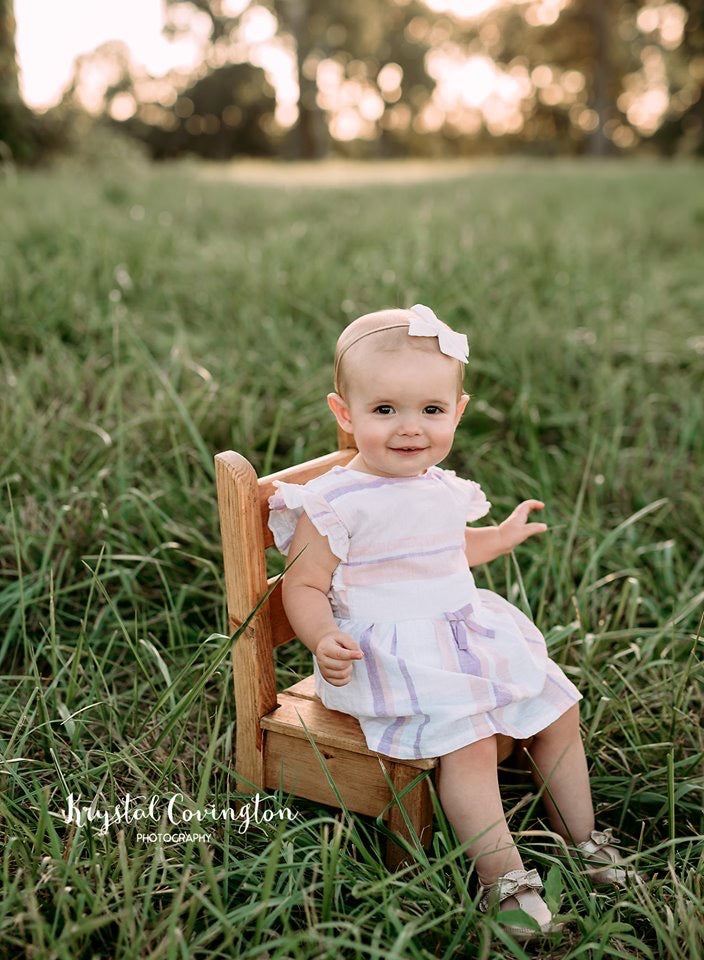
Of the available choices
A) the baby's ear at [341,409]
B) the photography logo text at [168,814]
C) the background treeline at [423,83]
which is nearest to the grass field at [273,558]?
the photography logo text at [168,814]

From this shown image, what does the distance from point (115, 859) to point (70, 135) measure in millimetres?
9889

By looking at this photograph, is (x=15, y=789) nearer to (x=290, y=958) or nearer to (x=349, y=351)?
(x=290, y=958)

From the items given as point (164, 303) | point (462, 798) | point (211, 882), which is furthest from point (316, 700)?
point (164, 303)

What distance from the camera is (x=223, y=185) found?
8742 millimetres

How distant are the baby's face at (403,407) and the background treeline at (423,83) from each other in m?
24.8

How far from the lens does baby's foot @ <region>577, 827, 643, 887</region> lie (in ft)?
5.81

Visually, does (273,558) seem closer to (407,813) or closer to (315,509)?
(315,509)

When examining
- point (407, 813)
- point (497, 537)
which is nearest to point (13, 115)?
point (497, 537)

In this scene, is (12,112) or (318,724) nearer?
(318,724)

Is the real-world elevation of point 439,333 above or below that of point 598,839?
above

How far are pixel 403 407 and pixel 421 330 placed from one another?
0.15 m

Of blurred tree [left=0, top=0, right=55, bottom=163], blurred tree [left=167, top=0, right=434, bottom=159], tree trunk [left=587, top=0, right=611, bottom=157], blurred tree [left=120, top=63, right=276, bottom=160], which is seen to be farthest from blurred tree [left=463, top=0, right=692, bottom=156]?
blurred tree [left=0, top=0, right=55, bottom=163]

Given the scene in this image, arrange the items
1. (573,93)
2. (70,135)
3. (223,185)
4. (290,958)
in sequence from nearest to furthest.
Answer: (290,958)
(223,185)
(70,135)
(573,93)

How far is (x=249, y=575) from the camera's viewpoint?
72.1 inches
